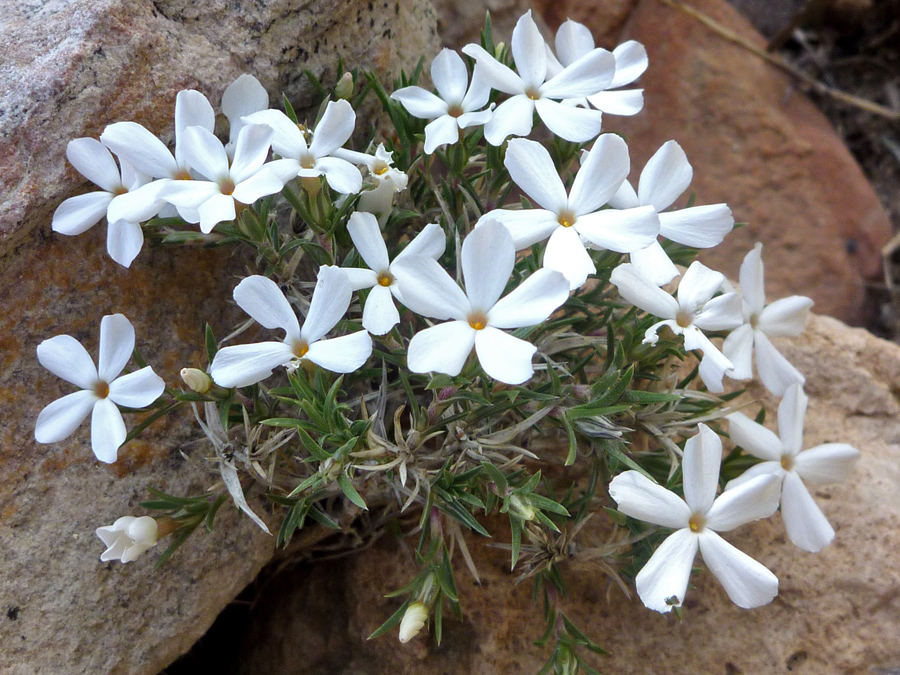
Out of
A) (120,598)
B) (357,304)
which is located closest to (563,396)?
(357,304)

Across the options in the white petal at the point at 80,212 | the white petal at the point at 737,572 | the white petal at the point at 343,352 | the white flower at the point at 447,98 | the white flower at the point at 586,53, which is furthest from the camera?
the white flower at the point at 586,53

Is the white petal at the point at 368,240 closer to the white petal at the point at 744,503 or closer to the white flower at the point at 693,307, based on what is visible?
the white flower at the point at 693,307

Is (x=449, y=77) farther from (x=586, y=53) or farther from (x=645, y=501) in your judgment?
(x=645, y=501)

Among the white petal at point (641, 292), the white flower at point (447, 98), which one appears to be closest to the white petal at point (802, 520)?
the white petal at point (641, 292)

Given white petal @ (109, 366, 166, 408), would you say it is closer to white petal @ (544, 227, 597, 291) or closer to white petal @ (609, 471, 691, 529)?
white petal @ (544, 227, 597, 291)

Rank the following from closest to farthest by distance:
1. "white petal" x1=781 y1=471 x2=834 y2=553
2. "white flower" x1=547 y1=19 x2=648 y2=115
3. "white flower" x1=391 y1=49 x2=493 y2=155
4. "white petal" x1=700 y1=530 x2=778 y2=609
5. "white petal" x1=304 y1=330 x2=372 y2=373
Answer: "white petal" x1=304 y1=330 x2=372 y2=373 → "white petal" x1=700 y1=530 x2=778 y2=609 → "white flower" x1=391 y1=49 x2=493 y2=155 → "white petal" x1=781 y1=471 x2=834 y2=553 → "white flower" x1=547 y1=19 x2=648 y2=115

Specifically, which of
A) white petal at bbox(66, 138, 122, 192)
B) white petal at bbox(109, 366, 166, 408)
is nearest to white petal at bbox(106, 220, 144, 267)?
white petal at bbox(66, 138, 122, 192)

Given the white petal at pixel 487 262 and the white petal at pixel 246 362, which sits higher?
the white petal at pixel 487 262
